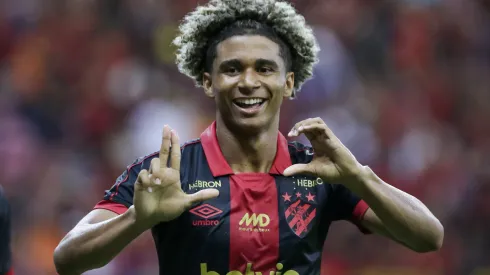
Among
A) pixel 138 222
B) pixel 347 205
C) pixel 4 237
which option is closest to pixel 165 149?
pixel 138 222

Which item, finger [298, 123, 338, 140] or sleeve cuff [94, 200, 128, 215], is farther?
sleeve cuff [94, 200, 128, 215]

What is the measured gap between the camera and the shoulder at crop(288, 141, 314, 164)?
12.3 ft

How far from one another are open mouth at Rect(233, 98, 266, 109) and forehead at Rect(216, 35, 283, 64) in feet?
0.56

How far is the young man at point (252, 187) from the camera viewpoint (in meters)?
3.29

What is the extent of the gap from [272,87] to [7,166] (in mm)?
3848

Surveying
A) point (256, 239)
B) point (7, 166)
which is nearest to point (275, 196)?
point (256, 239)

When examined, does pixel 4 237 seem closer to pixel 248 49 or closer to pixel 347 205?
pixel 248 49

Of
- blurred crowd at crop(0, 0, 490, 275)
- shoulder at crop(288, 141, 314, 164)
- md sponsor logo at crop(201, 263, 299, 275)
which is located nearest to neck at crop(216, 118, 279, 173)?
shoulder at crop(288, 141, 314, 164)

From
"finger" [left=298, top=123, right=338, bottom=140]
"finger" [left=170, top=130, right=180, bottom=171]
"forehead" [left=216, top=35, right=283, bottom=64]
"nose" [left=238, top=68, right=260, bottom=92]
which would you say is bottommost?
"finger" [left=170, top=130, right=180, bottom=171]

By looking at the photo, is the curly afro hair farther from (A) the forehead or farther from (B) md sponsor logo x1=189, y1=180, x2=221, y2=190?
(B) md sponsor logo x1=189, y1=180, x2=221, y2=190

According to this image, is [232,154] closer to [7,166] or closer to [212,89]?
[212,89]

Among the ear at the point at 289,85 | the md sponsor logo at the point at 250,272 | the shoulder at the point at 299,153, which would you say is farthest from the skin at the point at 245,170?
the md sponsor logo at the point at 250,272

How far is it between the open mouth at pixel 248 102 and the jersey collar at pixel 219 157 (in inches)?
10.1

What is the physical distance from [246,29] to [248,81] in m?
0.29
